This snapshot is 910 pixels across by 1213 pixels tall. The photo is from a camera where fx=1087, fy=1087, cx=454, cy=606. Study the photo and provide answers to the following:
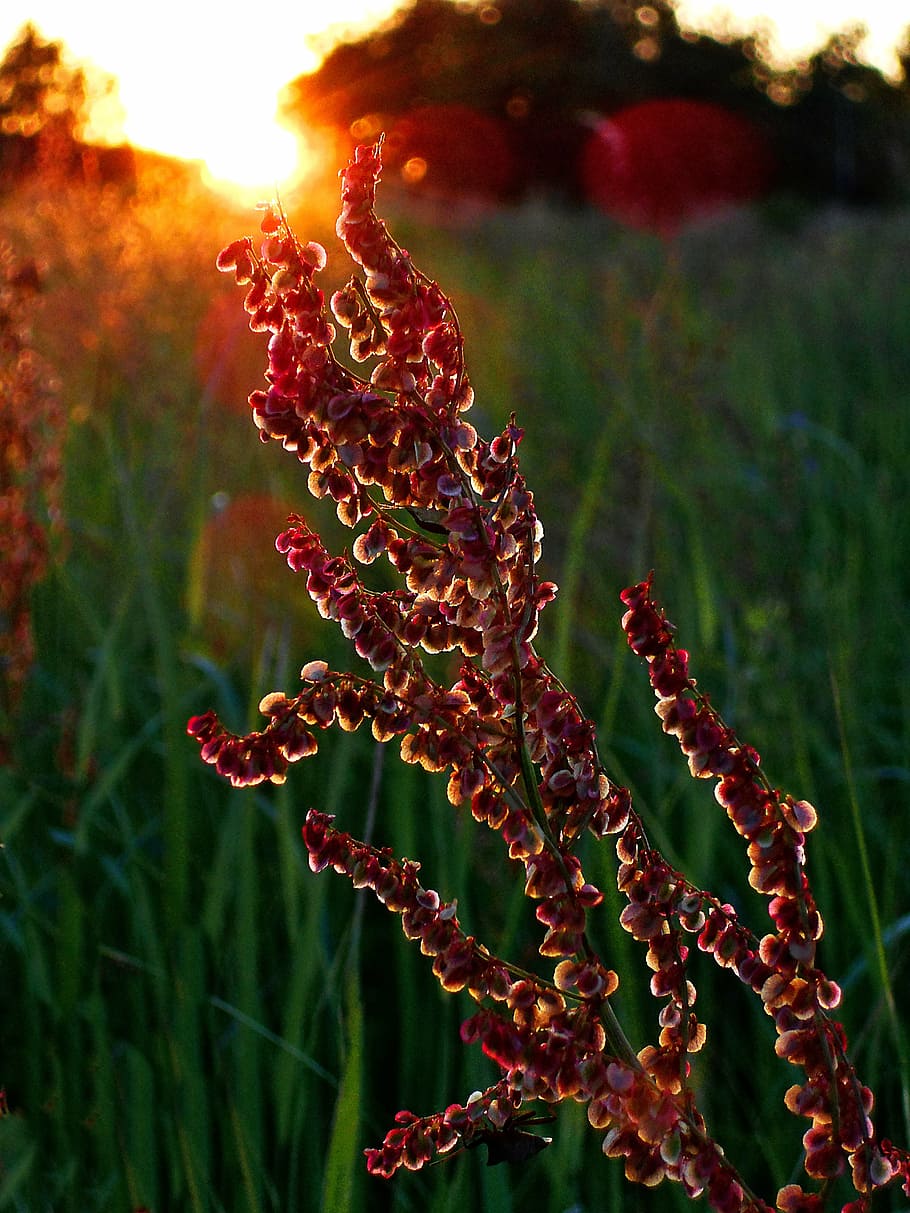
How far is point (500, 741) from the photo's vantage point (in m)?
0.81

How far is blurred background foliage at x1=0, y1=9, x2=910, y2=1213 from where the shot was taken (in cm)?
136

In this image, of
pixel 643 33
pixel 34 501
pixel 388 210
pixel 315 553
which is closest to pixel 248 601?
pixel 34 501

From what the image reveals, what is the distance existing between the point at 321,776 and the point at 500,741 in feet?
4.41

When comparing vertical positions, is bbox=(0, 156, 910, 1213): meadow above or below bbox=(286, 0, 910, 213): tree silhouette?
below

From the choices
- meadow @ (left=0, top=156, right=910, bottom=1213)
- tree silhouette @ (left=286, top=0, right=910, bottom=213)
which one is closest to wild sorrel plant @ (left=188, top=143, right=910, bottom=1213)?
meadow @ (left=0, top=156, right=910, bottom=1213)

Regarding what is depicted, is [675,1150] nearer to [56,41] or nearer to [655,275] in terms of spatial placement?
[56,41]

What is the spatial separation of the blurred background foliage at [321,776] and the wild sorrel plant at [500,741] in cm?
35

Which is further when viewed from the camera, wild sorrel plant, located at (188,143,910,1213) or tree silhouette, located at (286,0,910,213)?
tree silhouette, located at (286,0,910,213)

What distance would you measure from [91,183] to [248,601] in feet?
9.54

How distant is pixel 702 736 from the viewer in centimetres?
75

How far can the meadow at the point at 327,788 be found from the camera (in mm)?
1357

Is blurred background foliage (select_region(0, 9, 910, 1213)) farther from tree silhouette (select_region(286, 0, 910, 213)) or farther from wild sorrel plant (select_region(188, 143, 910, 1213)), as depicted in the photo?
tree silhouette (select_region(286, 0, 910, 213))

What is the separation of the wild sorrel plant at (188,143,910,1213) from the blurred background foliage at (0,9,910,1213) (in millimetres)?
353

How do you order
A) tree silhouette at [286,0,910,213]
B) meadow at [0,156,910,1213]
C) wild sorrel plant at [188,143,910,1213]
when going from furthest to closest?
1. tree silhouette at [286,0,910,213]
2. meadow at [0,156,910,1213]
3. wild sorrel plant at [188,143,910,1213]
